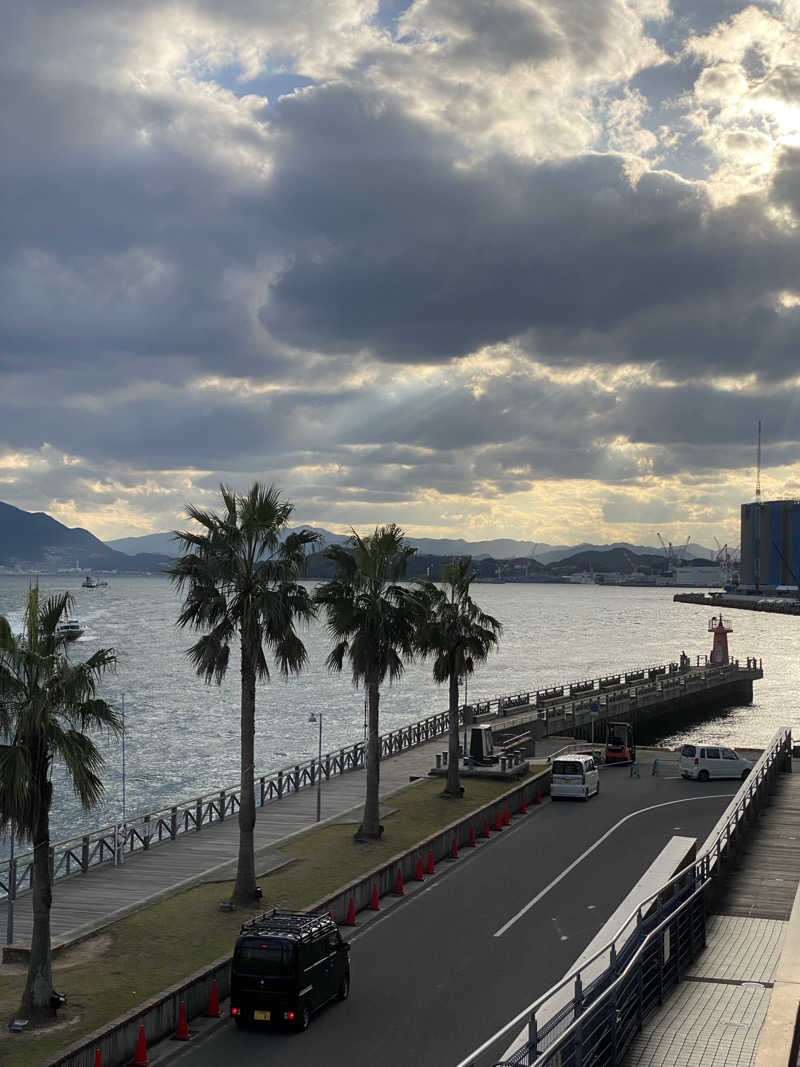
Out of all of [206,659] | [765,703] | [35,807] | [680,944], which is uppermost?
[206,659]

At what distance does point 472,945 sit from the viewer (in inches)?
1025

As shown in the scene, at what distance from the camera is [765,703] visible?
120 metres

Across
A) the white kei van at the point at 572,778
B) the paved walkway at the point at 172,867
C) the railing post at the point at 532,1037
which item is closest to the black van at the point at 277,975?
the paved walkway at the point at 172,867

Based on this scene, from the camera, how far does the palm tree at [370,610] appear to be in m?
39.0

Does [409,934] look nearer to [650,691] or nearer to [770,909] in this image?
[770,909]

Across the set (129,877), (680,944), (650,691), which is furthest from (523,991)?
(650,691)

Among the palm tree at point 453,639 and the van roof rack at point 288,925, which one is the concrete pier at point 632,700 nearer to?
the palm tree at point 453,639

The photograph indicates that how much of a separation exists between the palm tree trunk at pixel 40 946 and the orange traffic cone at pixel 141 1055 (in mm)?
2425

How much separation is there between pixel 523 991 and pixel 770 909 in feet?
19.3

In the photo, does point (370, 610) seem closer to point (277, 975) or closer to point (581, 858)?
point (581, 858)

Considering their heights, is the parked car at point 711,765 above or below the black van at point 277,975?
below

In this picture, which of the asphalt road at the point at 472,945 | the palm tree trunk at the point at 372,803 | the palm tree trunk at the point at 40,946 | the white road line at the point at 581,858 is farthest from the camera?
the palm tree trunk at the point at 372,803

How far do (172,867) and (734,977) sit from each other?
19.8 meters

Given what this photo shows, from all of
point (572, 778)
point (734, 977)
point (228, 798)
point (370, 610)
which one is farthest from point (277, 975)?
point (228, 798)
